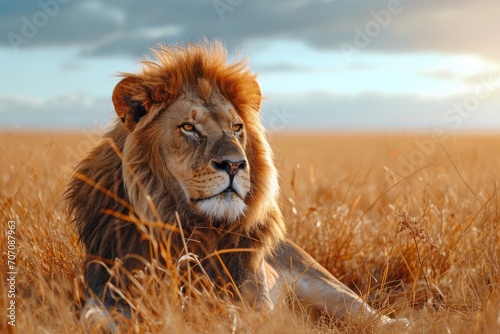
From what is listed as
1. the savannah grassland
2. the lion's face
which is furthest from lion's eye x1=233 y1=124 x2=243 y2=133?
the savannah grassland

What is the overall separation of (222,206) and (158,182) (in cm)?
40

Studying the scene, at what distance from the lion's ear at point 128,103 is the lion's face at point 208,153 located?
0.45ft

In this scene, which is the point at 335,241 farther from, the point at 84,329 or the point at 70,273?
the point at 84,329

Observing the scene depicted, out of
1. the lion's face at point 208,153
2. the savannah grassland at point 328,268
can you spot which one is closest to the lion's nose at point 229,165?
the lion's face at point 208,153

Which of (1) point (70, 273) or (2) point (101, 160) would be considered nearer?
(2) point (101, 160)

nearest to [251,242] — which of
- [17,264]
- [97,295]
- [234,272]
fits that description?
[234,272]

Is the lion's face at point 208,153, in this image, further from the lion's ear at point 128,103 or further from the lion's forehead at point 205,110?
the lion's ear at point 128,103

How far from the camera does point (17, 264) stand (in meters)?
4.12

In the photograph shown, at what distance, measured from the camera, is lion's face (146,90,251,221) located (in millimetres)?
3270

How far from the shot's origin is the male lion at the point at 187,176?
3352 mm

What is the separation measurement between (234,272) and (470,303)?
1426 mm

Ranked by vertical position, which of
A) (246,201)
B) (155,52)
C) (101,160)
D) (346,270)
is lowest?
(346,270)

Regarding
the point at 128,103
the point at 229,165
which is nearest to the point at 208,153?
the point at 229,165

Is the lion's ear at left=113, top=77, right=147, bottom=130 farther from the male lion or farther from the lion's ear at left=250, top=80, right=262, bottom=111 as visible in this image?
the lion's ear at left=250, top=80, right=262, bottom=111
